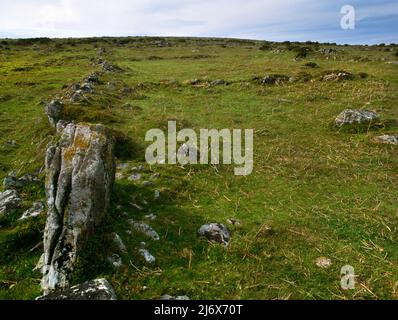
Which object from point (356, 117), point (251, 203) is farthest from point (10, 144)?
point (356, 117)

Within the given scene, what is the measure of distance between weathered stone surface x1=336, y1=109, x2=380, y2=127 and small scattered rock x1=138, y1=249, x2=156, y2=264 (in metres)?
14.0

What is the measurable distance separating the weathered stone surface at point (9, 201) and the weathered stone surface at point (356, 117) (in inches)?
604

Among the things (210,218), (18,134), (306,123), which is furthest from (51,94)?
(210,218)

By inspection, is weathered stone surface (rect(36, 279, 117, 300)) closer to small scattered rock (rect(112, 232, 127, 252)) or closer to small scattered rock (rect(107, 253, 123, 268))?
small scattered rock (rect(107, 253, 123, 268))

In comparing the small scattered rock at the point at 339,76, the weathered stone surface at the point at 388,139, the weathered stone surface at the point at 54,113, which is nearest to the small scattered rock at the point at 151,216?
the weathered stone surface at the point at 54,113

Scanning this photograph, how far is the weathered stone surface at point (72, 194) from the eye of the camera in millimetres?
9562

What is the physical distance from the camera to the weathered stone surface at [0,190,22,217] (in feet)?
39.4

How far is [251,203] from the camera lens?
13609 millimetres

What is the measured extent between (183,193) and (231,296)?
17.7 feet

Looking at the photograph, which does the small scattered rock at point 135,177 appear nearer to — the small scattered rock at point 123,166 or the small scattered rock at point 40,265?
the small scattered rock at point 123,166

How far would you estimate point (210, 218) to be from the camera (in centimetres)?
1249

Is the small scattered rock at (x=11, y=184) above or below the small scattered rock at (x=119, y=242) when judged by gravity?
above

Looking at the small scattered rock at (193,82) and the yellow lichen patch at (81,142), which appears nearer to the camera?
the yellow lichen patch at (81,142)

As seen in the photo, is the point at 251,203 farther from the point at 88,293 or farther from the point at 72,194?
the point at 88,293
